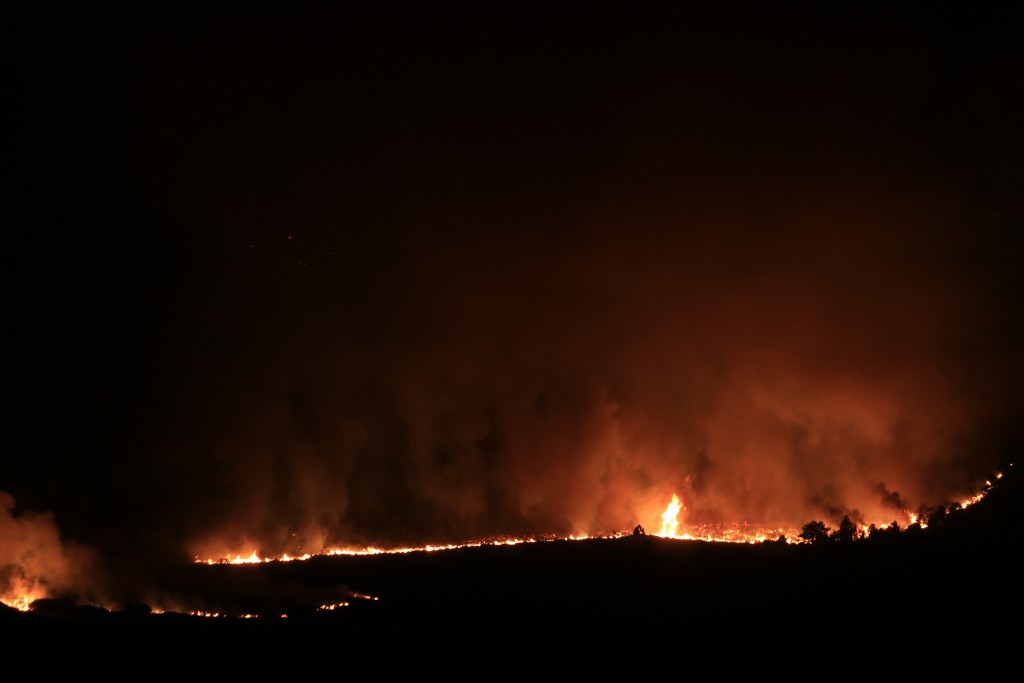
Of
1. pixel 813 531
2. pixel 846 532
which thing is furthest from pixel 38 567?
pixel 846 532

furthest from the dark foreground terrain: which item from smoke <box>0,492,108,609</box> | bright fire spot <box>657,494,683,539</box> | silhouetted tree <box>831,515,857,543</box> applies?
bright fire spot <box>657,494,683,539</box>

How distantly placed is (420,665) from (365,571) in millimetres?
15606

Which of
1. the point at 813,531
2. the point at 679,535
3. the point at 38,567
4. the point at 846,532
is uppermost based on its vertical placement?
the point at 679,535

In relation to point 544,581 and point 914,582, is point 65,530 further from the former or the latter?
point 914,582

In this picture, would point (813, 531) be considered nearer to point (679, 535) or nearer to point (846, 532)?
point (846, 532)

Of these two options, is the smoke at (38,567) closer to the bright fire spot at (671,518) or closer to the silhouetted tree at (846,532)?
the bright fire spot at (671,518)

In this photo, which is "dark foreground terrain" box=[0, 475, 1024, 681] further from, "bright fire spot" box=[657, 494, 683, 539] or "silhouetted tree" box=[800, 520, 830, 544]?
"bright fire spot" box=[657, 494, 683, 539]

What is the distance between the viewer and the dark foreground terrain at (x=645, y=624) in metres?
18.8

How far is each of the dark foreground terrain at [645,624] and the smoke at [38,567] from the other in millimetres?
1448

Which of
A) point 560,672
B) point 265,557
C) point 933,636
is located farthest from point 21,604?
point 933,636

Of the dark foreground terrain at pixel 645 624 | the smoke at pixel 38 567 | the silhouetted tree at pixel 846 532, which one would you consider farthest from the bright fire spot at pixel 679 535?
the smoke at pixel 38 567

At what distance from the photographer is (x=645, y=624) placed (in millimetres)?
22125

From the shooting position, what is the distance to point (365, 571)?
34688 millimetres

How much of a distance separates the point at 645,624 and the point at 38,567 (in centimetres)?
2097
